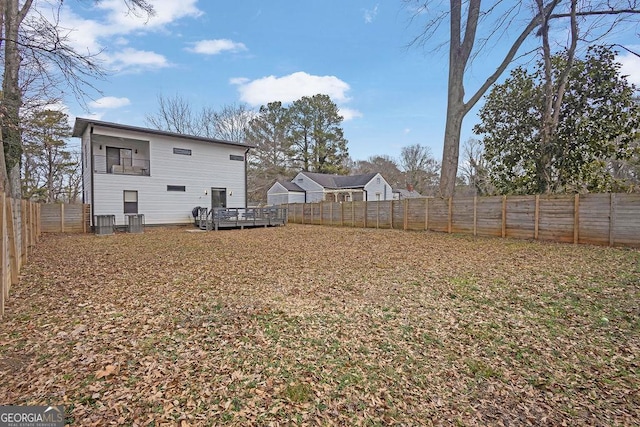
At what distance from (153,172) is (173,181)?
1.07 meters

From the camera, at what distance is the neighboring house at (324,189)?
1196 inches

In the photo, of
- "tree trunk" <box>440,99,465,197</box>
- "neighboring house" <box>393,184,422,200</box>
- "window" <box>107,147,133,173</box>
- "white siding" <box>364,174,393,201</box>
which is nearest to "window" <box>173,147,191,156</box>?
"window" <box>107,147,133,173</box>

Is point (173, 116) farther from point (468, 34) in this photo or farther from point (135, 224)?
point (468, 34)

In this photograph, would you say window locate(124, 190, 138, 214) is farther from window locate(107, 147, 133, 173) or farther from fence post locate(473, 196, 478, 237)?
fence post locate(473, 196, 478, 237)

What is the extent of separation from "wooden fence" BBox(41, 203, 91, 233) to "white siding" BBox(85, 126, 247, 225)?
2.15 feet

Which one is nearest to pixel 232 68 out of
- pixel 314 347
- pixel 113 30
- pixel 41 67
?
pixel 113 30

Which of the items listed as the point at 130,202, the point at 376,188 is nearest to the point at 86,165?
the point at 130,202

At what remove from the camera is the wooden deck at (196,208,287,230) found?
598 inches

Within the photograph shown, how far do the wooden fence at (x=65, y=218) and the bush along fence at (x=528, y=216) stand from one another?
1408 cm

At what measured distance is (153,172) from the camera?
52.9ft

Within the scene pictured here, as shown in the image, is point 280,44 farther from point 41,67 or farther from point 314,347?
point 314,347

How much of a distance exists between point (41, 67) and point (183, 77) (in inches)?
516

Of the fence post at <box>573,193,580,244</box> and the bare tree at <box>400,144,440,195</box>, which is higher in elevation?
the bare tree at <box>400,144,440,195</box>

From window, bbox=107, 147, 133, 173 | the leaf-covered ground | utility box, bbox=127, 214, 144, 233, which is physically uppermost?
window, bbox=107, 147, 133, 173
